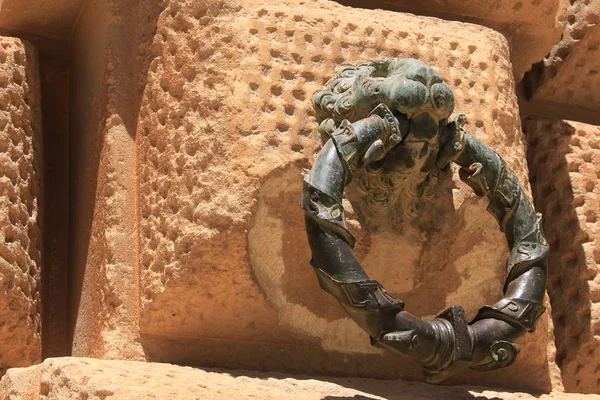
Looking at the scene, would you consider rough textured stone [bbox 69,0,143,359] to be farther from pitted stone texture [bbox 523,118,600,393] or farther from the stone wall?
pitted stone texture [bbox 523,118,600,393]

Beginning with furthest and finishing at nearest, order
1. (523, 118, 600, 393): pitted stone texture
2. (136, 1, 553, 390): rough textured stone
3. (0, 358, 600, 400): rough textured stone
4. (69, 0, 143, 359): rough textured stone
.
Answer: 1. (523, 118, 600, 393): pitted stone texture
2. (69, 0, 143, 359): rough textured stone
3. (136, 1, 553, 390): rough textured stone
4. (0, 358, 600, 400): rough textured stone

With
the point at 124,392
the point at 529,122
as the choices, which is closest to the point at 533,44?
the point at 529,122

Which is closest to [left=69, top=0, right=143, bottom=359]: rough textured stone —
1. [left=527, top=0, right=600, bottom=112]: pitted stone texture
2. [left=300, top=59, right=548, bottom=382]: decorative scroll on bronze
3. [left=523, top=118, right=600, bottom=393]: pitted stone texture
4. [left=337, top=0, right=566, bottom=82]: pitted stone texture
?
[left=300, top=59, right=548, bottom=382]: decorative scroll on bronze

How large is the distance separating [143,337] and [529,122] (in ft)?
3.65

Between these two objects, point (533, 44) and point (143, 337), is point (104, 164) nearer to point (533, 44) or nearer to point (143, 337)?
point (143, 337)

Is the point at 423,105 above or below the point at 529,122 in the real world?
above

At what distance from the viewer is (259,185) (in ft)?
8.18

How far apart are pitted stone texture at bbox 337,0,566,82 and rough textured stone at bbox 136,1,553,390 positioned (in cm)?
25

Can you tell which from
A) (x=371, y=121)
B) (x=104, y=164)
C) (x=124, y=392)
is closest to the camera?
(x=124, y=392)

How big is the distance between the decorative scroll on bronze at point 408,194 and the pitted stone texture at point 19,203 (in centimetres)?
62

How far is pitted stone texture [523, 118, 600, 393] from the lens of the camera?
2.97 meters

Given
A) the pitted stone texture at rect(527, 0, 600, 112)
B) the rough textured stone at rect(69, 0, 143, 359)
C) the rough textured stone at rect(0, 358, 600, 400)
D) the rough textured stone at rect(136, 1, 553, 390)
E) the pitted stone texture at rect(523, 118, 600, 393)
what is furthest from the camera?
the pitted stone texture at rect(527, 0, 600, 112)

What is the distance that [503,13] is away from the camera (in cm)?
305

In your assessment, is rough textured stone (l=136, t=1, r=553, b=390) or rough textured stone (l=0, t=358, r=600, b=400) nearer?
rough textured stone (l=0, t=358, r=600, b=400)
